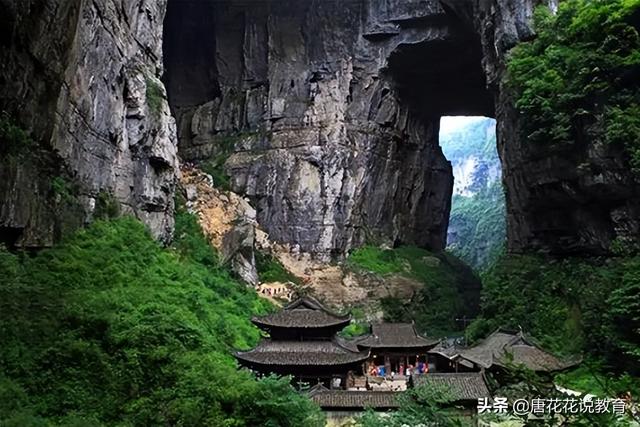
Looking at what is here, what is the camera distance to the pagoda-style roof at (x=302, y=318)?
20516 mm

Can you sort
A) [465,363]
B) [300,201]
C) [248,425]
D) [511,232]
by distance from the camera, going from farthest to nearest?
[300,201] < [511,232] < [465,363] < [248,425]

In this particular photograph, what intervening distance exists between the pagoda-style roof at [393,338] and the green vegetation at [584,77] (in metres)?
10.1

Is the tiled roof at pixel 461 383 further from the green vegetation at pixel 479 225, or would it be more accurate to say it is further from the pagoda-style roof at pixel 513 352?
the green vegetation at pixel 479 225

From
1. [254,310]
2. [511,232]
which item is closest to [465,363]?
[254,310]

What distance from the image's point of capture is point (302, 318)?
21.1 meters

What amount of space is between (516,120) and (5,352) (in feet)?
81.4

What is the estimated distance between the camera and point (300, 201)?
131 feet

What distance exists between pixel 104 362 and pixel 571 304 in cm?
1884

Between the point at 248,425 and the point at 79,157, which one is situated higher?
the point at 79,157

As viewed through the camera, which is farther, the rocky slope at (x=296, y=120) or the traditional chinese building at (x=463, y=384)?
the rocky slope at (x=296, y=120)

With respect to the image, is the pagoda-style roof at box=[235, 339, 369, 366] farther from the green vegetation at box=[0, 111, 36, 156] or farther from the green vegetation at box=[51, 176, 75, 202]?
the green vegetation at box=[0, 111, 36, 156]

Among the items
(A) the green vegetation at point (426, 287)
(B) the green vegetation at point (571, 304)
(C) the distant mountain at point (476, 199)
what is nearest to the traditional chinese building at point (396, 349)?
(B) the green vegetation at point (571, 304)

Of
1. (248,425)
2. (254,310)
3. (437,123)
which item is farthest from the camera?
(437,123)

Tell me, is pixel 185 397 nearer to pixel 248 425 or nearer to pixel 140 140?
pixel 248 425
